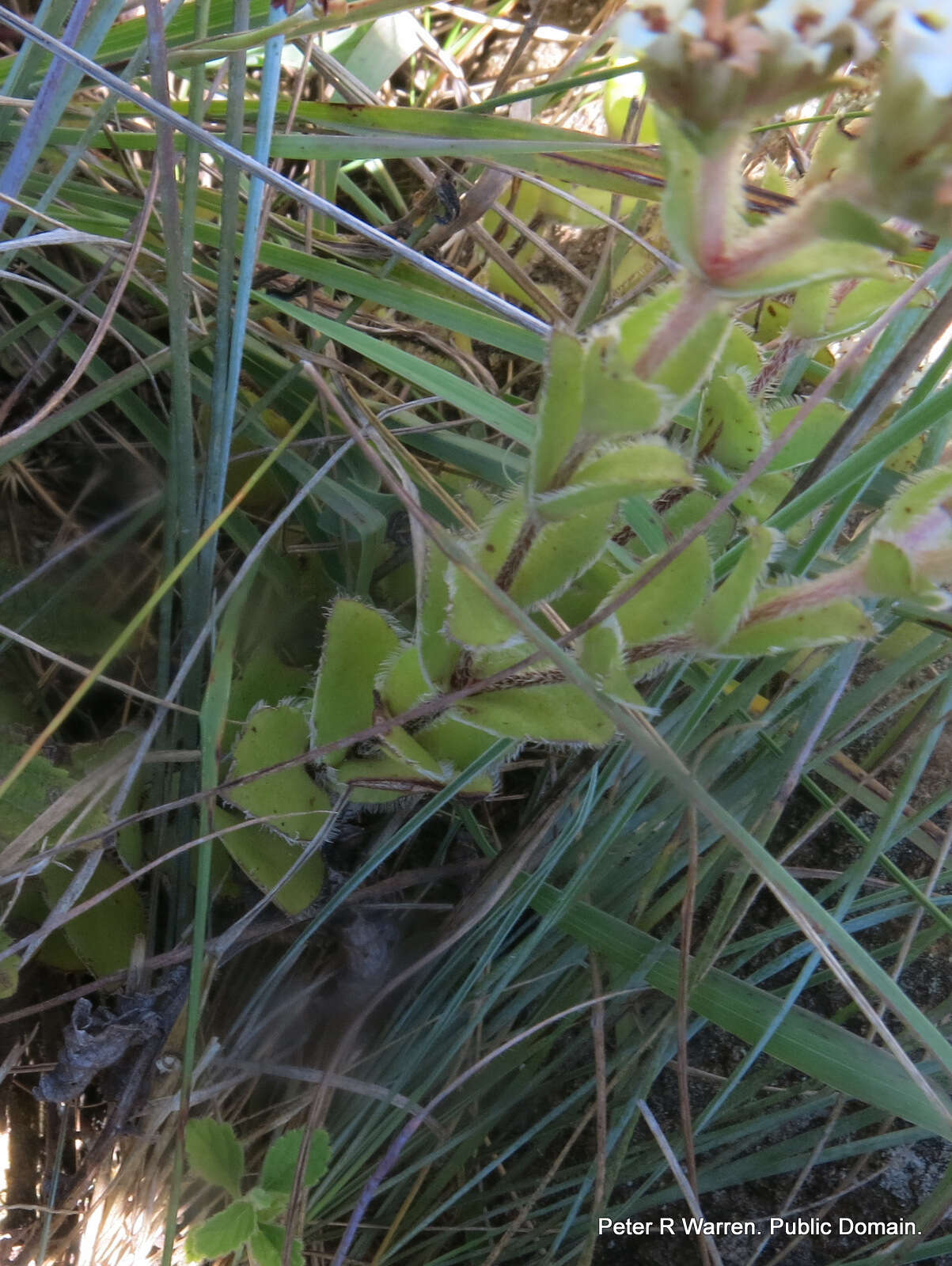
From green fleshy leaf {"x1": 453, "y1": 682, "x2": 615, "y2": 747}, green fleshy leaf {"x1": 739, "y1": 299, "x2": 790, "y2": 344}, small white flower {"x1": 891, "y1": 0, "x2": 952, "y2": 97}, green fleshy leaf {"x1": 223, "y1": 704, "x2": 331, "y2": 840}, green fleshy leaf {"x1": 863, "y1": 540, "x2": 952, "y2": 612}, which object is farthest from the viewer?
green fleshy leaf {"x1": 739, "y1": 299, "x2": 790, "y2": 344}

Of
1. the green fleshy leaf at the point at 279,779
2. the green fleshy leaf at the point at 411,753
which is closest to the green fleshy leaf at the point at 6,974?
the green fleshy leaf at the point at 279,779

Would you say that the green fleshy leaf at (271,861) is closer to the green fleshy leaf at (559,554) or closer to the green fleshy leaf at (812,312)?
the green fleshy leaf at (559,554)

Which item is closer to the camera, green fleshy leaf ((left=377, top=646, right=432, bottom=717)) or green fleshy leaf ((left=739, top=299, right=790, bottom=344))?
green fleshy leaf ((left=377, top=646, right=432, bottom=717))

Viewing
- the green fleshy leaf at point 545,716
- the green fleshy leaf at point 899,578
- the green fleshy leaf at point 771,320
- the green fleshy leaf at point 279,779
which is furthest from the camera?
the green fleshy leaf at point 771,320

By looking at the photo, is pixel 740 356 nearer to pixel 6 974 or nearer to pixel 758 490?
pixel 758 490

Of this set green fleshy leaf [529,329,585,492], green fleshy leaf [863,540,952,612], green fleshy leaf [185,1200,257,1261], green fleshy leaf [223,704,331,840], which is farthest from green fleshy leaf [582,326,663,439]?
green fleshy leaf [185,1200,257,1261]

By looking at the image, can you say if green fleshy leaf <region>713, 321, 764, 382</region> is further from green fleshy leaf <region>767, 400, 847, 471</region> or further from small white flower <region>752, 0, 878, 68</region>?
small white flower <region>752, 0, 878, 68</region>
